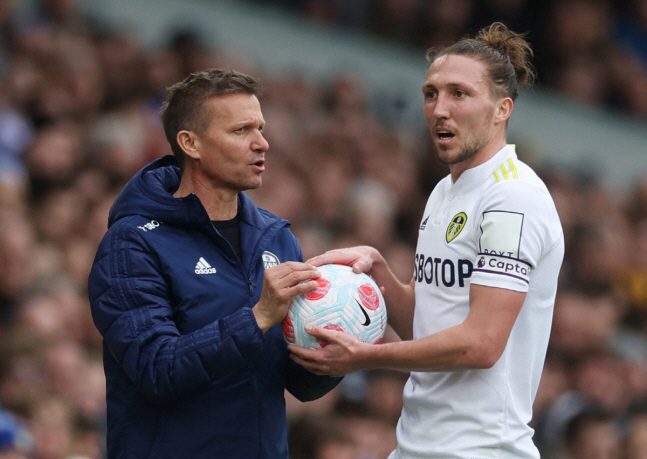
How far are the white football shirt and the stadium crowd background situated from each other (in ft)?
5.80

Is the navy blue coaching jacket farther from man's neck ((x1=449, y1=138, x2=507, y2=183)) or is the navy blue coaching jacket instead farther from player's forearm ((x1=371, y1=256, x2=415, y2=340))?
man's neck ((x1=449, y1=138, x2=507, y2=183))

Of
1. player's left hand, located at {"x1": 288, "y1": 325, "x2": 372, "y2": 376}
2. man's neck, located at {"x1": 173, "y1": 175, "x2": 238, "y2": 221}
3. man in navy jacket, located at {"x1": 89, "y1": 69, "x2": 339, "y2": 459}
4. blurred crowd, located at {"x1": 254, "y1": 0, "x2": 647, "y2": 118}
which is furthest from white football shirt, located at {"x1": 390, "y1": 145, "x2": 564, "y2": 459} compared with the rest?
blurred crowd, located at {"x1": 254, "y1": 0, "x2": 647, "y2": 118}

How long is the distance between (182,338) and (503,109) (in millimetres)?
1562

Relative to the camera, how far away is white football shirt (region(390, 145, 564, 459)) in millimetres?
4031

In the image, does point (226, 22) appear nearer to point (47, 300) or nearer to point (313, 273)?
point (47, 300)

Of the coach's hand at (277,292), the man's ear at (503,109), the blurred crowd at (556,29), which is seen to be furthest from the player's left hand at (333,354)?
the blurred crowd at (556,29)

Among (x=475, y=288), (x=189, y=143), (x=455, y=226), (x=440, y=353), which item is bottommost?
(x=440, y=353)

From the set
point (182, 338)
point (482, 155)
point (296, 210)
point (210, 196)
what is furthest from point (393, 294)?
point (296, 210)

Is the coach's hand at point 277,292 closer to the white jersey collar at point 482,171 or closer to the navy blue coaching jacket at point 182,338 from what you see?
the navy blue coaching jacket at point 182,338

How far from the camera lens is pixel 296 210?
358 inches

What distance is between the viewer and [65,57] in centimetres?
852

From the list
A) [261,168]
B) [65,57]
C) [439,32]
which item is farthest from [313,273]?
[439,32]

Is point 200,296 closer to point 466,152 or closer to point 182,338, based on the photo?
point 182,338

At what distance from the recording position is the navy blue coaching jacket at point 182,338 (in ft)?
13.3
